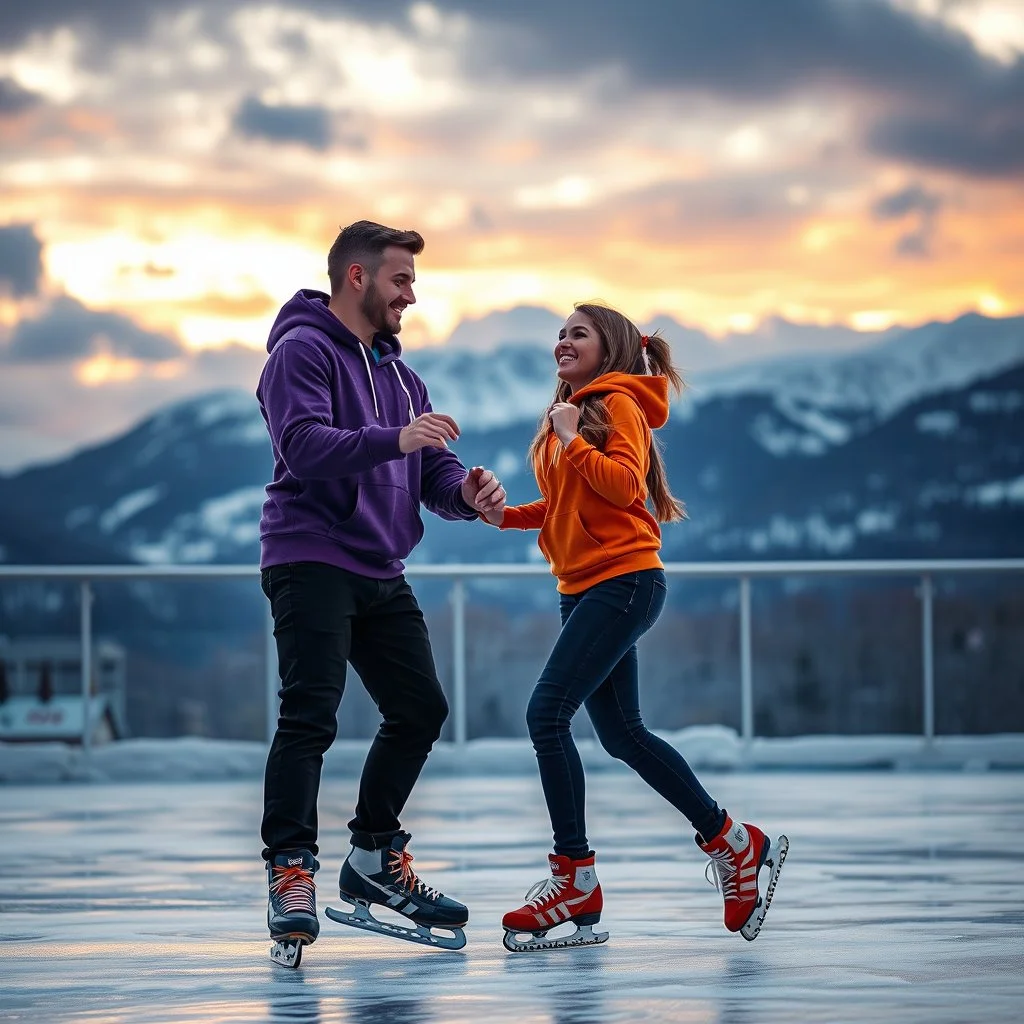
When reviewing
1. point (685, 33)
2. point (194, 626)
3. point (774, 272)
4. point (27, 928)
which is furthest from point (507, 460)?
point (27, 928)

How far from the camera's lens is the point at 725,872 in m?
3.87

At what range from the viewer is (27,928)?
4109 mm

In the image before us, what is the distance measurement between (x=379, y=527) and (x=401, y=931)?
0.79 meters

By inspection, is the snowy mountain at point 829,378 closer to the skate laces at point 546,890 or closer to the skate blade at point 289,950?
the skate laces at point 546,890

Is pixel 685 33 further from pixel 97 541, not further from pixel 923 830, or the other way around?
pixel 97 541

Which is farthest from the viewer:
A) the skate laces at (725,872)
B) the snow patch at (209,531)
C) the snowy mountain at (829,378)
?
the snowy mountain at (829,378)

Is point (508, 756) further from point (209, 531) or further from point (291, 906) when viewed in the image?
point (209, 531)

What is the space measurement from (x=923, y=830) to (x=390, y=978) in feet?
10.2

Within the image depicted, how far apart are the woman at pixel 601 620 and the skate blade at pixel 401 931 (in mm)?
107

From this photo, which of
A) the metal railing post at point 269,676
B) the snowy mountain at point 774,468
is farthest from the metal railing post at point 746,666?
the snowy mountain at point 774,468

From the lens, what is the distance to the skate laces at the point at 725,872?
12.5ft

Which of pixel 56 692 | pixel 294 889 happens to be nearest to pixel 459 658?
pixel 56 692

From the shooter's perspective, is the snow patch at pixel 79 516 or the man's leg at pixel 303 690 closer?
the man's leg at pixel 303 690

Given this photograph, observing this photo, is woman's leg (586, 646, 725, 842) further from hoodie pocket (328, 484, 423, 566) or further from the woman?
hoodie pocket (328, 484, 423, 566)
